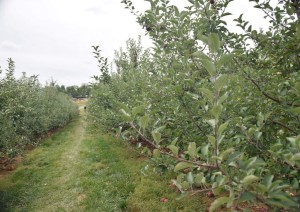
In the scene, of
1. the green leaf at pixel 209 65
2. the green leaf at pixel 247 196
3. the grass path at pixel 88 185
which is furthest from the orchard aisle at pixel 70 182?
the green leaf at pixel 209 65

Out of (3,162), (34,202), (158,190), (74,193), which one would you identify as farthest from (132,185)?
(3,162)

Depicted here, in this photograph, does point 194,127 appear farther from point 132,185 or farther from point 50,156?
point 50,156

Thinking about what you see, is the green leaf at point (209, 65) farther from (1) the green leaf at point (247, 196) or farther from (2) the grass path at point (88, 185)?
(2) the grass path at point (88, 185)

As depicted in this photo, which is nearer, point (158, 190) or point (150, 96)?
point (150, 96)

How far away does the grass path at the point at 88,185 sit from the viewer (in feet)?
18.7

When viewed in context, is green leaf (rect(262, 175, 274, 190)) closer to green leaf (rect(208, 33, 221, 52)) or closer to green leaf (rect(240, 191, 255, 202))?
green leaf (rect(240, 191, 255, 202))

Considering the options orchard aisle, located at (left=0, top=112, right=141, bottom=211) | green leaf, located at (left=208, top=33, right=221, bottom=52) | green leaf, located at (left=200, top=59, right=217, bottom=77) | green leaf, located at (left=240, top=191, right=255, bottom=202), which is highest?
green leaf, located at (left=208, top=33, right=221, bottom=52)

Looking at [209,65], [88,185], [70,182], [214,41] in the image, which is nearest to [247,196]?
[209,65]

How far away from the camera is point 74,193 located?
22.3 ft

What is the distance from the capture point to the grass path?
5.71 m

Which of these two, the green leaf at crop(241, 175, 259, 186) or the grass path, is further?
the grass path

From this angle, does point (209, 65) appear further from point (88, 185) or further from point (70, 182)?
point (70, 182)

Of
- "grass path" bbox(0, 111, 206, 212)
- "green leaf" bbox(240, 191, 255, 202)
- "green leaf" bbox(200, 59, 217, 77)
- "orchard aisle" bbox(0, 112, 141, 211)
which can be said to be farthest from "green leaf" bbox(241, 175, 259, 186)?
"orchard aisle" bbox(0, 112, 141, 211)

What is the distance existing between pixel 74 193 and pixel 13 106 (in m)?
4.04
